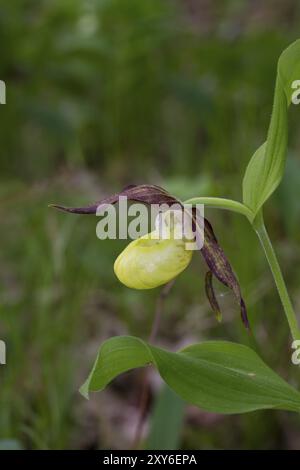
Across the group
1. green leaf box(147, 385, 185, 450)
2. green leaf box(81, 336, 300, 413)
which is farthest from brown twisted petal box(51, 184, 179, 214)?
green leaf box(147, 385, 185, 450)

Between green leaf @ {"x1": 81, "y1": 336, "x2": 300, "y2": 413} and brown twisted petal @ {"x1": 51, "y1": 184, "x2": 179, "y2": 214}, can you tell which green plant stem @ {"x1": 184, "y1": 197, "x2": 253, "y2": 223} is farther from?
green leaf @ {"x1": 81, "y1": 336, "x2": 300, "y2": 413}

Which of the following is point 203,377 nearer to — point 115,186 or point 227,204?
point 227,204

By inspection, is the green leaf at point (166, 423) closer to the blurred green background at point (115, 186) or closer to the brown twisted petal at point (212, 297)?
the blurred green background at point (115, 186)

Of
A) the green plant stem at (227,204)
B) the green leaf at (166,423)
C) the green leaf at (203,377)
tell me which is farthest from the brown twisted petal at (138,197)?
the green leaf at (166,423)

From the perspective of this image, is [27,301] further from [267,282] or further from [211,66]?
[211,66]

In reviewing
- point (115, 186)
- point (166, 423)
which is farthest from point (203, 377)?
point (115, 186)
